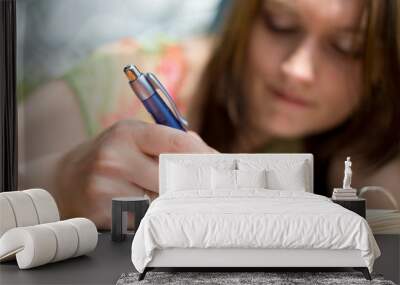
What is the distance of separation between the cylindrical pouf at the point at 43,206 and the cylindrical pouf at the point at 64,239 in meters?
0.33

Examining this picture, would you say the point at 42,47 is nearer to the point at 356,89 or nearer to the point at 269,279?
the point at 356,89

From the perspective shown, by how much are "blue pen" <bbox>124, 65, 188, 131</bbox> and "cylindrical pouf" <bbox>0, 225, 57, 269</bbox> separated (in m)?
2.21

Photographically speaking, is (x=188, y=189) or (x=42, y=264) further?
(x=188, y=189)

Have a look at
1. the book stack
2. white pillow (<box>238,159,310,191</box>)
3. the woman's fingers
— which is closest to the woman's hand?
the woman's fingers

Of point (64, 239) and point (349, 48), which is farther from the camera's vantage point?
point (349, 48)

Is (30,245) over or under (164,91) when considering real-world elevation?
under

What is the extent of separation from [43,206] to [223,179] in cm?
166

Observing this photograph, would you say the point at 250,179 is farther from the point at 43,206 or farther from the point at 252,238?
the point at 43,206

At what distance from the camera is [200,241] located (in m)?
4.50

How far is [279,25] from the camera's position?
6.75 metres

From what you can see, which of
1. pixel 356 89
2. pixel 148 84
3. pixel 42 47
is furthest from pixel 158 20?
pixel 356 89

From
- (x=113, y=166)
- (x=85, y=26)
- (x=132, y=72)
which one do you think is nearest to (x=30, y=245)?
(x=113, y=166)

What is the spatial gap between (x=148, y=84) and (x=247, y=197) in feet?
7.02

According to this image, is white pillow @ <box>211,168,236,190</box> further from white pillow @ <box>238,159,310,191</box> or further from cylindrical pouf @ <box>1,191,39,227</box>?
cylindrical pouf @ <box>1,191,39,227</box>
